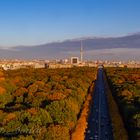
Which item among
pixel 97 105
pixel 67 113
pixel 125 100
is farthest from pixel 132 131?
pixel 97 105

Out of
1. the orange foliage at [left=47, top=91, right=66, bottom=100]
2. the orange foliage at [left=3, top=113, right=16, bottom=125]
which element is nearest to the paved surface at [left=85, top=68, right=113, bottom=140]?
the orange foliage at [left=47, top=91, right=66, bottom=100]

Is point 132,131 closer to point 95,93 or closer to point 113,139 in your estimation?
point 113,139

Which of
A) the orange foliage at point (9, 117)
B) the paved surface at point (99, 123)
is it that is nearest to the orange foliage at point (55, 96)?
the paved surface at point (99, 123)

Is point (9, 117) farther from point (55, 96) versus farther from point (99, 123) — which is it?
point (55, 96)

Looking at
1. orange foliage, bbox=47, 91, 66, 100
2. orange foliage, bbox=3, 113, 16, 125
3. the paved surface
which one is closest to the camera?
orange foliage, bbox=3, 113, 16, 125

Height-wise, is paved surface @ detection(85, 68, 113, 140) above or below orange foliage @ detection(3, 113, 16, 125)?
below

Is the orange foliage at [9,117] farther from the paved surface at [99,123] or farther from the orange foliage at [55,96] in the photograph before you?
the orange foliage at [55,96]

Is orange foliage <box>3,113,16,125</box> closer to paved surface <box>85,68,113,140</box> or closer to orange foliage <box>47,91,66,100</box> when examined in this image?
paved surface <box>85,68,113,140</box>

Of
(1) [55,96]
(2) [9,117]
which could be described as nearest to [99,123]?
(1) [55,96]

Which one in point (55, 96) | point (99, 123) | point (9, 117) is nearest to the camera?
point (9, 117)

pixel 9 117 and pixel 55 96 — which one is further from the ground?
pixel 9 117

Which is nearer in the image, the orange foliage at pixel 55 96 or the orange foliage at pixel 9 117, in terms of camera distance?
the orange foliage at pixel 9 117
